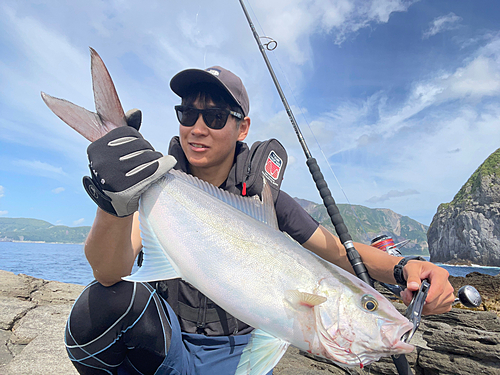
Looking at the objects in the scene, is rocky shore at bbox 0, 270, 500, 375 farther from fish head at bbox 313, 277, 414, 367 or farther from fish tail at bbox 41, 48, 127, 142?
fish tail at bbox 41, 48, 127, 142

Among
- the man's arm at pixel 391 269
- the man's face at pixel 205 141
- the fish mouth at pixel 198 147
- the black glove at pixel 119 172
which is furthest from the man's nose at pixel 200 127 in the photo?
the man's arm at pixel 391 269

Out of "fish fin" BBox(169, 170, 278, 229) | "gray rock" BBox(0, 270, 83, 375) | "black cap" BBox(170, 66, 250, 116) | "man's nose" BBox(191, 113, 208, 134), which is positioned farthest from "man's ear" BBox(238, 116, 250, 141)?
"gray rock" BBox(0, 270, 83, 375)

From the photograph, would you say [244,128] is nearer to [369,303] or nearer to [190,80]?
[190,80]

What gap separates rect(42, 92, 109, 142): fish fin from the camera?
5.13 feet

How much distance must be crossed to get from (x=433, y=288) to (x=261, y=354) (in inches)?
44.8

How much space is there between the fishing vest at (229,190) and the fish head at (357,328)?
1.03 m

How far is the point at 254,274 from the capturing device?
150 cm

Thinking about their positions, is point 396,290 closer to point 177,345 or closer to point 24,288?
point 177,345

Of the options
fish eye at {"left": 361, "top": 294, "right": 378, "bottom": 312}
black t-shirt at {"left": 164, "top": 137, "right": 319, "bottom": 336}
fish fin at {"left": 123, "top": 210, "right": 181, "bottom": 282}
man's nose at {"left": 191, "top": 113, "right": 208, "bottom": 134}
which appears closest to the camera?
fish eye at {"left": 361, "top": 294, "right": 378, "bottom": 312}

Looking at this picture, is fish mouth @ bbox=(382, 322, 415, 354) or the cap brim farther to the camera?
the cap brim

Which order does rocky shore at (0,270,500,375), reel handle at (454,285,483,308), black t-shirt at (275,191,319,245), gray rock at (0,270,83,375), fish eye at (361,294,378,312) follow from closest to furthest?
fish eye at (361,294,378,312)
reel handle at (454,285,483,308)
black t-shirt at (275,191,319,245)
gray rock at (0,270,83,375)
rocky shore at (0,270,500,375)

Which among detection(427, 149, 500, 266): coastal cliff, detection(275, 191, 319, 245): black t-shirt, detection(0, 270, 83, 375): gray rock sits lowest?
detection(0, 270, 83, 375): gray rock

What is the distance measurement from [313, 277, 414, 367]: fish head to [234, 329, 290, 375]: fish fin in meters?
0.22

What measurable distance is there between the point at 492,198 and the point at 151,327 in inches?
4059
